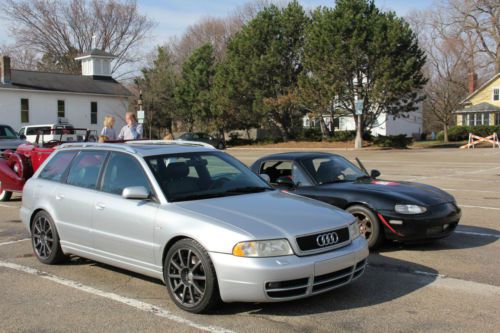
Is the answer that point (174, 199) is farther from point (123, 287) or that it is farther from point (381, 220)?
point (381, 220)

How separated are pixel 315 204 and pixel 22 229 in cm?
608

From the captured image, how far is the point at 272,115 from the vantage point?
50.5m

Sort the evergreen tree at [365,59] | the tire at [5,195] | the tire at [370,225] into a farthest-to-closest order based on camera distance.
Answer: the evergreen tree at [365,59] < the tire at [5,195] < the tire at [370,225]

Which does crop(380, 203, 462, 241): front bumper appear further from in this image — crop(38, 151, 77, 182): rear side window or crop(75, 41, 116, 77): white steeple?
crop(75, 41, 116, 77): white steeple

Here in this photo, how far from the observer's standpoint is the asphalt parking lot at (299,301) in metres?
4.75

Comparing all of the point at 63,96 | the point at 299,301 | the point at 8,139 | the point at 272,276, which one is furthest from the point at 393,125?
the point at 272,276

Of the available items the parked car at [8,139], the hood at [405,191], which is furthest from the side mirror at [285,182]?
the parked car at [8,139]

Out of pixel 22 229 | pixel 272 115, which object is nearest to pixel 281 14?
pixel 272 115

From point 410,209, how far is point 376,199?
465 mm

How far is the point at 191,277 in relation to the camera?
5043mm

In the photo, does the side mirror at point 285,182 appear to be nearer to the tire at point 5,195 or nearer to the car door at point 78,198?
the car door at point 78,198

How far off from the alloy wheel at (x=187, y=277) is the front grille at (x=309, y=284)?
2.14 feet

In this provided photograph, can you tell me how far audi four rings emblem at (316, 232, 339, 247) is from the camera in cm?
493

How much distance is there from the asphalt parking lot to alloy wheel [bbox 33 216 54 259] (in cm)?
19
